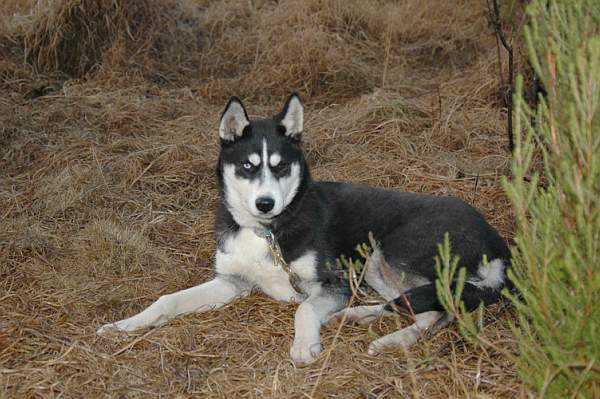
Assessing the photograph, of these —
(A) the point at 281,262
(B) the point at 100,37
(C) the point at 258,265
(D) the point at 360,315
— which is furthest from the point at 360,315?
(B) the point at 100,37

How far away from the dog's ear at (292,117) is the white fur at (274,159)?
0.25 meters

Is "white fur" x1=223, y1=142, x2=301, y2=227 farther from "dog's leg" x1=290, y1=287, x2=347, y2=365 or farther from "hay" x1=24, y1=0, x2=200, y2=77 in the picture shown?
"hay" x1=24, y1=0, x2=200, y2=77

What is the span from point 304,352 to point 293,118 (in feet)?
5.12

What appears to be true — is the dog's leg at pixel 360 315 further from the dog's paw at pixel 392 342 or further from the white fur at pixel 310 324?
the dog's paw at pixel 392 342

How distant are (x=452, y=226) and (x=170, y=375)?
1932 mm

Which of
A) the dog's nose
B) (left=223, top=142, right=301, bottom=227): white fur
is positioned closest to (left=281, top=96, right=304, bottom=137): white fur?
(left=223, top=142, right=301, bottom=227): white fur

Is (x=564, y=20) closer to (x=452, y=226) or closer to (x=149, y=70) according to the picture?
(x=452, y=226)

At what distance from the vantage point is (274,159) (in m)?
4.65

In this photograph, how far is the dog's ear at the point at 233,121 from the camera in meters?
4.62

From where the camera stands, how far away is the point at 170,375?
147 inches

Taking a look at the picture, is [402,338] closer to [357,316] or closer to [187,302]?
[357,316]

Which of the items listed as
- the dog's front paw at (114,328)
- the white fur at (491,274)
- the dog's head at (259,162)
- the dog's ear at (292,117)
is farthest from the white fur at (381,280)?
the dog's front paw at (114,328)

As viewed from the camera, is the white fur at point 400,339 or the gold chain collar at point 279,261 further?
the gold chain collar at point 279,261

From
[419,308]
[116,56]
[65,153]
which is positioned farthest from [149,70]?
[419,308]
